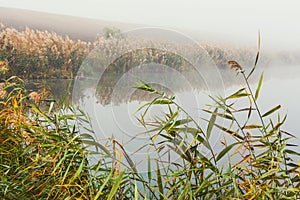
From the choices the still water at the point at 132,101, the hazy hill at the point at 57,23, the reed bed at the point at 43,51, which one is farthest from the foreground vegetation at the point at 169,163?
the hazy hill at the point at 57,23

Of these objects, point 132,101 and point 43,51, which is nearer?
point 132,101

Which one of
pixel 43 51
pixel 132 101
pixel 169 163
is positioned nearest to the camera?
pixel 169 163

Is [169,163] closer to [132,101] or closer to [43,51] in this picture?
[132,101]

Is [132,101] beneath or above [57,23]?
beneath

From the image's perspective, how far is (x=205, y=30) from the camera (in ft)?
8.32

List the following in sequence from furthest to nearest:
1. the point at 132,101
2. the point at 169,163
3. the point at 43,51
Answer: the point at 43,51 → the point at 132,101 → the point at 169,163

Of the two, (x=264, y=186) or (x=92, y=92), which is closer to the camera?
(x=264, y=186)

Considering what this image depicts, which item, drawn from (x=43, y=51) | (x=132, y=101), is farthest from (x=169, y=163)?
(x=43, y=51)

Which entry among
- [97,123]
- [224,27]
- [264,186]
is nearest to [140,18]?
[224,27]

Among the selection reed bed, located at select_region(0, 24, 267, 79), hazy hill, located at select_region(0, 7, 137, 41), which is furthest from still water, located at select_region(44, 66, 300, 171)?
hazy hill, located at select_region(0, 7, 137, 41)

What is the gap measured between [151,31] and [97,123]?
41 centimetres

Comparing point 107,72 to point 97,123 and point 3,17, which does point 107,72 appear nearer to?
point 97,123

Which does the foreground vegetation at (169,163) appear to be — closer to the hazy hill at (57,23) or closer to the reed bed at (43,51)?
the reed bed at (43,51)

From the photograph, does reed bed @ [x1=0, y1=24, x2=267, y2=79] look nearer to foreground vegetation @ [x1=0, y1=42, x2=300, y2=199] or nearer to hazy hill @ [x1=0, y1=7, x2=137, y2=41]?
hazy hill @ [x1=0, y1=7, x2=137, y2=41]
